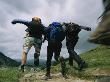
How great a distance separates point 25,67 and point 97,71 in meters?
3.68

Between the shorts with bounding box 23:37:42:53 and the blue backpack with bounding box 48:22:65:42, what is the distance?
2.77 m

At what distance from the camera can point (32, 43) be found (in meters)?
17.0

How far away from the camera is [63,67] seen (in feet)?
47.9

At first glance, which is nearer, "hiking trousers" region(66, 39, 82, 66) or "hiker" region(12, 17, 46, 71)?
"hiking trousers" region(66, 39, 82, 66)

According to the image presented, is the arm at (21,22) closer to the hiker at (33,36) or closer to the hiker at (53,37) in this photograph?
the hiker at (33,36)

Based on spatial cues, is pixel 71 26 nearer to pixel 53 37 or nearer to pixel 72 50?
pixel 72 50

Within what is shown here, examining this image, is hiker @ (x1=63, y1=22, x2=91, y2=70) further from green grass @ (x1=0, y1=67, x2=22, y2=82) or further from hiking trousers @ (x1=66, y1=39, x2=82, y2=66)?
green grass @ (x1=0, y1=67, x2=22, y2=82)

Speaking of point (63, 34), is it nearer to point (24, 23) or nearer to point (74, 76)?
point (74, 76)

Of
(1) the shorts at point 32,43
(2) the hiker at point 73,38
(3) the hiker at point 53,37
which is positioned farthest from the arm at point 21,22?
(3) the hiker at point 53,37

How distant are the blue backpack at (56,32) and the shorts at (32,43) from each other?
2.77 meters

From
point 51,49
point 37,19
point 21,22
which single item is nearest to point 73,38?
point 37,19

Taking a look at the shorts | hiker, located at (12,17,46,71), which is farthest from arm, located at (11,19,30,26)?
the shorts

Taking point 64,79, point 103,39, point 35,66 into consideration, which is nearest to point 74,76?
point 64,79

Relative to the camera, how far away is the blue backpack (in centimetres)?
1407
